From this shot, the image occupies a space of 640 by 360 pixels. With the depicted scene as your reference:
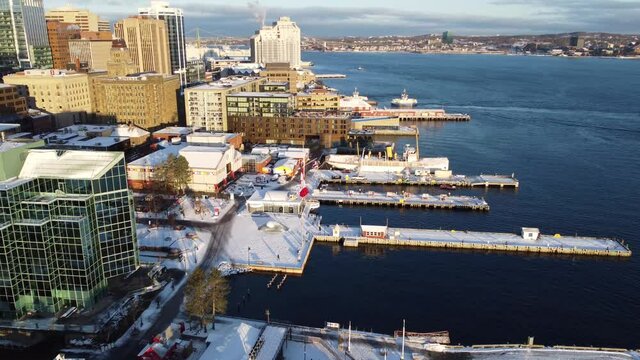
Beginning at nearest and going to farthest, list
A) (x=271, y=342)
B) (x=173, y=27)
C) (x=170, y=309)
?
1. (x=271, y=342)
2. (x=170, y=309)
3. (x=173, y=27)

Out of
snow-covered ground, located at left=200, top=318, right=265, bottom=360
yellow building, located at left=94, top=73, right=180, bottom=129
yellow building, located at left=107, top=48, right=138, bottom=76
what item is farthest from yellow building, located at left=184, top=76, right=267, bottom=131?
snow-covered ground, located at left=200, top=318, right=265, bottom=360

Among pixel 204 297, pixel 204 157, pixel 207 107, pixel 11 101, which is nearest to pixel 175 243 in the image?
pixel 204 297

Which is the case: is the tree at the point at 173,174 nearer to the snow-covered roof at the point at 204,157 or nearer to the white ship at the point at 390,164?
the snow-covered roof at the point at 204,157

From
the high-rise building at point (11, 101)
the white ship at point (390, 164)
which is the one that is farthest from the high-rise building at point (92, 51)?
the white ship at point (390, 164)

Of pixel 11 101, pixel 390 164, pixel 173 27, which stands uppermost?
pixel 173 27

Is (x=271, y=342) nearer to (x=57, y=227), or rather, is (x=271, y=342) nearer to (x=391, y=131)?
(x=57, y=227)

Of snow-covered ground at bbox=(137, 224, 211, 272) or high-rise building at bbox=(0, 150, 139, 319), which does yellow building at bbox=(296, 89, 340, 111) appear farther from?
high-rise building at bbox=(0, 150, 139, 319)

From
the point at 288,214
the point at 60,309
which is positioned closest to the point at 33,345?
the point at 60,309
